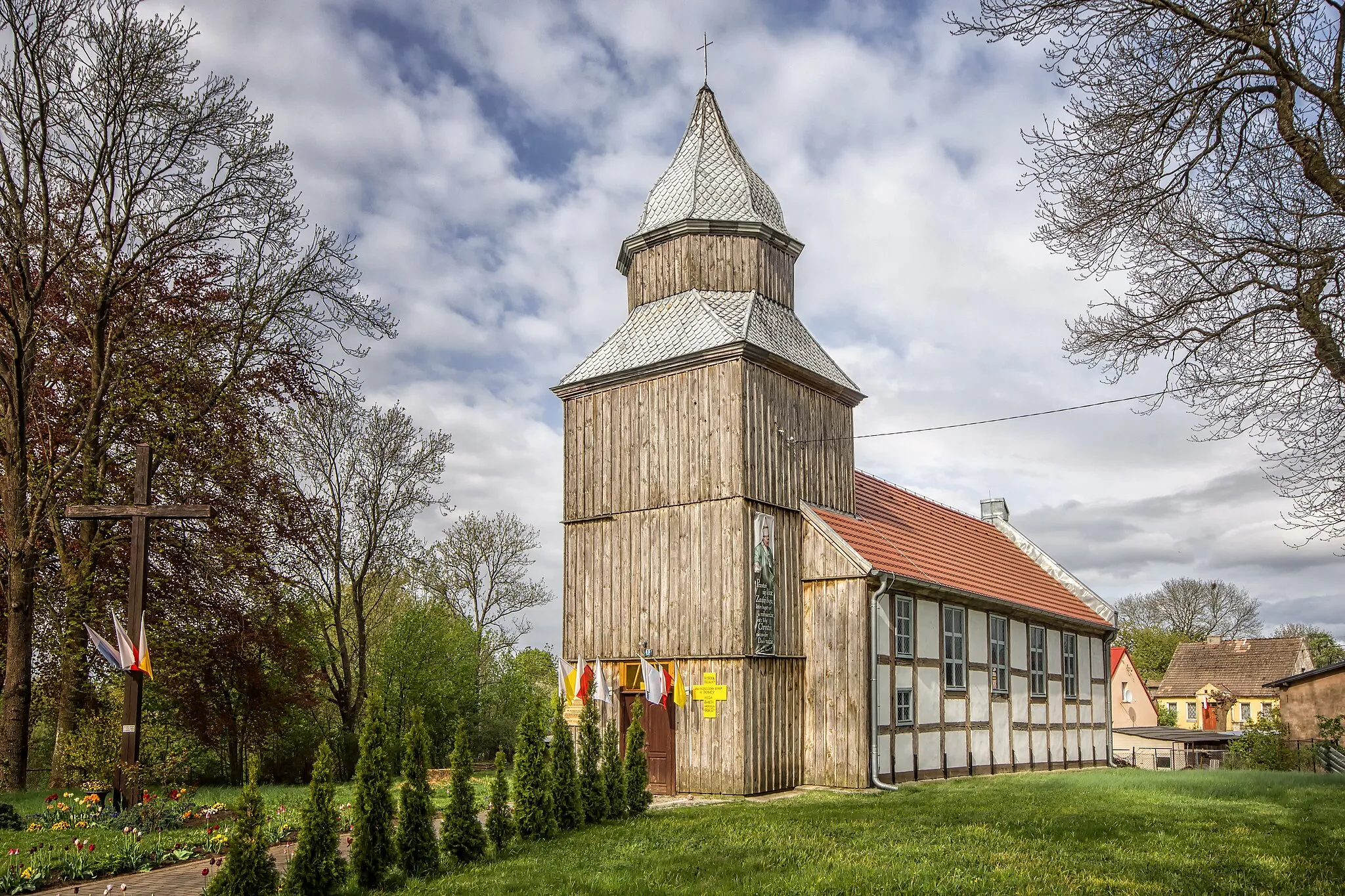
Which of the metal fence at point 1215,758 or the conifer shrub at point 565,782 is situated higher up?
the conifer shrub at point 565,782

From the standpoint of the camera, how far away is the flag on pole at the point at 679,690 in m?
18.2

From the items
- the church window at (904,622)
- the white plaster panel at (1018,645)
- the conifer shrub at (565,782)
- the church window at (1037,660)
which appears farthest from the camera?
the church window at (1037,660)

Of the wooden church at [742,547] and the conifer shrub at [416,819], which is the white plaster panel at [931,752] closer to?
the wooden church at [742,547]

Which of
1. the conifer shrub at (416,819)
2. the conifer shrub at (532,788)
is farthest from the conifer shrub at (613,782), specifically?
the conifer shrub at (416,819)

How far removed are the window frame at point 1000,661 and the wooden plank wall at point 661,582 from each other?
8.42 m

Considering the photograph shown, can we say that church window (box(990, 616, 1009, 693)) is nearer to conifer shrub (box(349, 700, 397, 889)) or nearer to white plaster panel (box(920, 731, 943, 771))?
white plaster panel (box(920, 731, 943, 771))

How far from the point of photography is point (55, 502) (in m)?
17.3

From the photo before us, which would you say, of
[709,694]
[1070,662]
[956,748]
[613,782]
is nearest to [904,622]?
[956,748]

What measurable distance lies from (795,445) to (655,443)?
8.99 ft

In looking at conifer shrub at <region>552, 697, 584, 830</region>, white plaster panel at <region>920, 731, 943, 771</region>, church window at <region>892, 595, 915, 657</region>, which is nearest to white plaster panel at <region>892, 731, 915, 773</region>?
white plaster panel at <region>920, 731, 943, 771</region>

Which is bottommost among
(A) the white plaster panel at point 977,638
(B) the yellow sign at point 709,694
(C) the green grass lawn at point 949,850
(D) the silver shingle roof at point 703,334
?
(C) the green grass lawn at point 949,850

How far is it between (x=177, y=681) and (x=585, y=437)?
9346mm

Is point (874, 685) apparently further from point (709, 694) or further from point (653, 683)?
point (653, 683)

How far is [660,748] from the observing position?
18.5 meters
